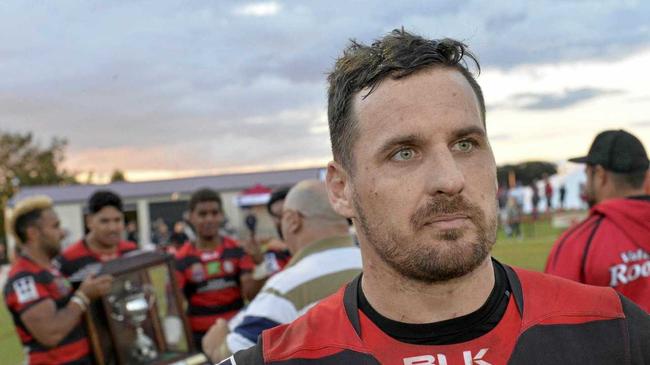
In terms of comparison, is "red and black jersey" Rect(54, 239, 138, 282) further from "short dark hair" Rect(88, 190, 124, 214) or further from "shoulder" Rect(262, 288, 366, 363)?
"shoulder" Rect(262, 288, 366, 363)

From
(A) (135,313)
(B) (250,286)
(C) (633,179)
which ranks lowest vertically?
(B) (250,286)

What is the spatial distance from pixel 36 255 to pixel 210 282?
4.89ft

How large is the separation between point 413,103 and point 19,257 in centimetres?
399

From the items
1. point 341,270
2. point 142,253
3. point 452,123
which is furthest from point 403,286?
point 142,253

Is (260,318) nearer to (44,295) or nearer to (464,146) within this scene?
(464,146)

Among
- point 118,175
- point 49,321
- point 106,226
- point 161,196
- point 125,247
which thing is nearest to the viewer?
point 49,321

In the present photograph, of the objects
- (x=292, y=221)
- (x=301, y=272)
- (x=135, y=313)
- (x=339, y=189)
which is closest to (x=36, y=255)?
(x=135, y=313)

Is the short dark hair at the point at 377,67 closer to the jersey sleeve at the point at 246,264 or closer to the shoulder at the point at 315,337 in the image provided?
the shoulder at the point at 315,337

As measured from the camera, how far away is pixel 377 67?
1.56m

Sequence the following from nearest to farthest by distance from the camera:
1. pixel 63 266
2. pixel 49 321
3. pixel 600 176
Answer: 1. pixel 600 176
2. pixel 49 321
3. pixel 63 266

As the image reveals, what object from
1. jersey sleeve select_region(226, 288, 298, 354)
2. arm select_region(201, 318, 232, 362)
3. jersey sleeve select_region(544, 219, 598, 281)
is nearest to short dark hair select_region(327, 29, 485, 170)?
jersey sleeve select_region(226, 288, 298, 354)

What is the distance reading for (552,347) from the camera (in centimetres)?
145

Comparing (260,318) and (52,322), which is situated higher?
(260,318)

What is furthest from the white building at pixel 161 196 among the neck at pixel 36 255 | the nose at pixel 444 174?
the nose at pixel 444 174
